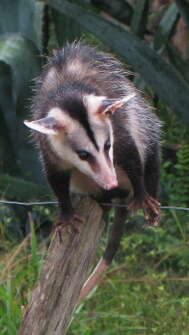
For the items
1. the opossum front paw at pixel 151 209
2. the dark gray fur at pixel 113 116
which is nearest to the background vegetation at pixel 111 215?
the dark gray fur at pixel 113 116

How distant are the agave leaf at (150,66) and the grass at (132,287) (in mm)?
947

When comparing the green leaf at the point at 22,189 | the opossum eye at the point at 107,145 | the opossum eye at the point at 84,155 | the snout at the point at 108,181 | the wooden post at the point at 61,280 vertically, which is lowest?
the green leaf at the point at 22,189

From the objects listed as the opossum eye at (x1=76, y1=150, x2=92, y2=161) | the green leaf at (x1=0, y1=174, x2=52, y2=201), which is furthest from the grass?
the opossum eye at (x1=76, y1=150, x2=92, y2=161)

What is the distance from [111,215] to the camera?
17.2 ft

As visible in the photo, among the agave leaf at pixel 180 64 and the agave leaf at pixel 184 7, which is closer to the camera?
the agave leaf at pixel 184 7

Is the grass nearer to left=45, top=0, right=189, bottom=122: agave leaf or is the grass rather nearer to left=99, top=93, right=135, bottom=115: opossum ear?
left=45, top=0, right=189, bottom=122: agave leaf

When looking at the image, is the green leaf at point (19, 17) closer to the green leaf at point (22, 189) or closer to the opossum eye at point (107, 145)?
the green leaf at point (22, 189)

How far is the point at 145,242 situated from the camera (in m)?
5.61

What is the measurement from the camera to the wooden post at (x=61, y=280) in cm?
286

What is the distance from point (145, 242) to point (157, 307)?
1.01 meters

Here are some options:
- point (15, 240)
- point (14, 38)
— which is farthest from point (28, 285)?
Answer: point (14, 38)

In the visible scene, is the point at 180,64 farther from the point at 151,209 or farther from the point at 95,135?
the point at 95,135

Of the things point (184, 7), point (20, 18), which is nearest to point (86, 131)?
point (184, 7)

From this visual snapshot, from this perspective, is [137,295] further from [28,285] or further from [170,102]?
[170,102]
